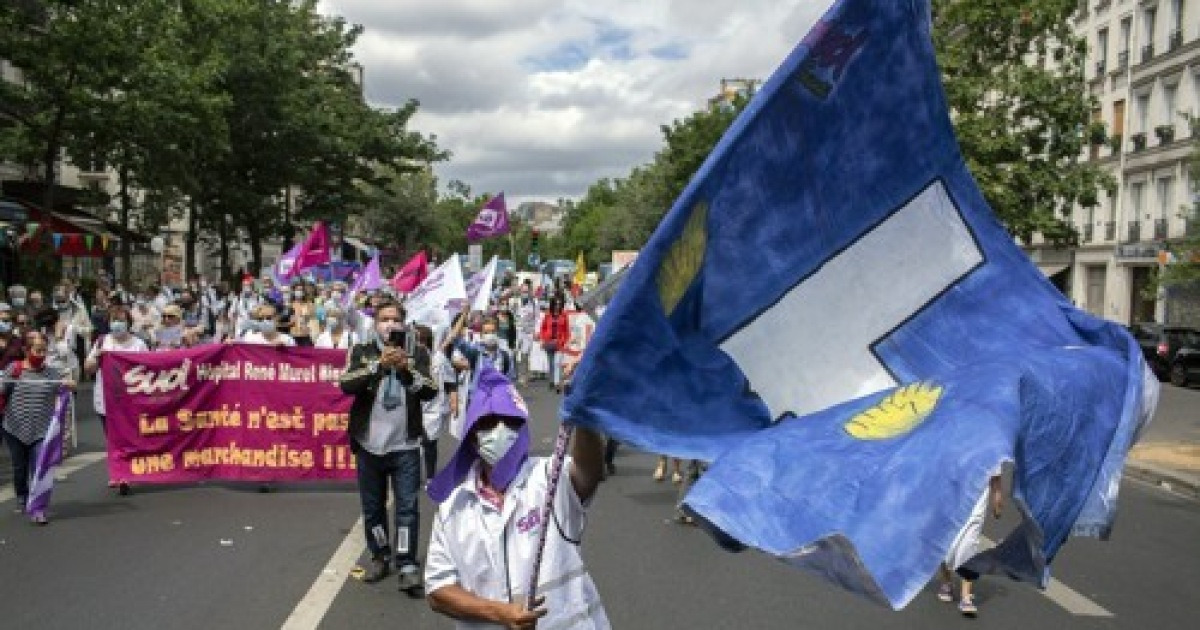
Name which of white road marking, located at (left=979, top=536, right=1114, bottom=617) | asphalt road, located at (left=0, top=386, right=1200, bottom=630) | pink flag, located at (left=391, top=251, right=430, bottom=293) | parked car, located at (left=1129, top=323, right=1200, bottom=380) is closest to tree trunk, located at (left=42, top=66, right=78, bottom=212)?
pink flag, located at (left=391, top=251, right=430, bottom=293)

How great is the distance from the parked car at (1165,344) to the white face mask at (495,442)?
2515 cm

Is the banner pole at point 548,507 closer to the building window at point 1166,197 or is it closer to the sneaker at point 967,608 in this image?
the sneaker at point 967,608

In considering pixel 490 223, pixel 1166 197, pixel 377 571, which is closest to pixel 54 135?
pixel 490 223

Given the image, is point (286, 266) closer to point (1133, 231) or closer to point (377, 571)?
point (377, 571)

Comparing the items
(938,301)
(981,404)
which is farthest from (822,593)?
(981,404)

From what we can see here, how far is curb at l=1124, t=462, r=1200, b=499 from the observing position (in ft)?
34.8

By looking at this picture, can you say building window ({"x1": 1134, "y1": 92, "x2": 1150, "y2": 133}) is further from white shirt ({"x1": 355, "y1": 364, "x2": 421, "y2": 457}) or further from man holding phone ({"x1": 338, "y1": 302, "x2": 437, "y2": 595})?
white shirt ({"x1": 355, "y1": 364, "x2": 421, "y2": 457})

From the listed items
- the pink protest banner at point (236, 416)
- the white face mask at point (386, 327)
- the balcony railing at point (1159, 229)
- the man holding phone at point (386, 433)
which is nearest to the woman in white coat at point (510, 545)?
the man holding phone at point (386, 433)

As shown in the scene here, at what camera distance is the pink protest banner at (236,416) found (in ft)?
31.2

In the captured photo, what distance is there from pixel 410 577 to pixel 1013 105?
1988 cm

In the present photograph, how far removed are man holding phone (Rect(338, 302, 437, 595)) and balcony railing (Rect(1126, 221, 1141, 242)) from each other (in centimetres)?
3795

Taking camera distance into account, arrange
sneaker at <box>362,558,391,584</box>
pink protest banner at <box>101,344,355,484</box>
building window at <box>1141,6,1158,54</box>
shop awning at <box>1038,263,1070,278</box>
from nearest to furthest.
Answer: sneaker at <box>362,558,391,584</box>
pink protest banner at <box>101,344,355,484</box>
building window at <box>1141,6,1158,54</box>
shop awning at <box>1038,263,1070,278</box>

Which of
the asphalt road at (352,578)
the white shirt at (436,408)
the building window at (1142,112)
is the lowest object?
the asphalt road at (352,578)

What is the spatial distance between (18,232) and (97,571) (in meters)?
20.3
